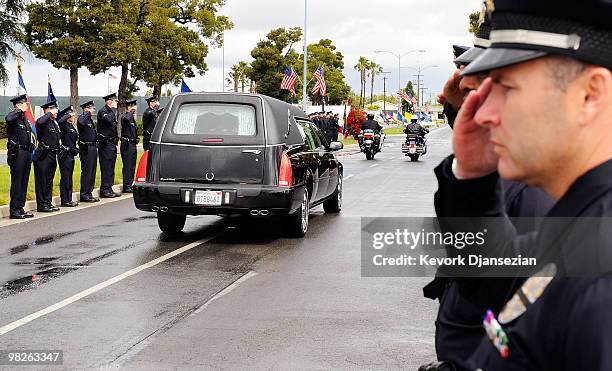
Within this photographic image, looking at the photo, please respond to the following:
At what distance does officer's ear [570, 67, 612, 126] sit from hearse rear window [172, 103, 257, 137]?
10043mm

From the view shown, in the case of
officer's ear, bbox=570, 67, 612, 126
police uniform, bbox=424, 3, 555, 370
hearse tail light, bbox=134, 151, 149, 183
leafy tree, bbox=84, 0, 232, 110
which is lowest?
hearse tail light, bbox=134, 151, 149, 183

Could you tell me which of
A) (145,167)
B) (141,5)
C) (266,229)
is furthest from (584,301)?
(141,5)

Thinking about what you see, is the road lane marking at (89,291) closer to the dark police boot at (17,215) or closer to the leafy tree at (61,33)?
the dark police boot at (17,215)

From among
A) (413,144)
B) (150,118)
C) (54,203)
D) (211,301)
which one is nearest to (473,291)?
(211,301)

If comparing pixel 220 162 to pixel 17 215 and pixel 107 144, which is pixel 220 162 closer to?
pixel 17 215

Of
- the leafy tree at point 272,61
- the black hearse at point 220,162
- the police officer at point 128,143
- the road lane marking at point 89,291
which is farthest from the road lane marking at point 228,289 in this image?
the leafy tree at point 272,61

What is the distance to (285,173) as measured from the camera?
1127 cm

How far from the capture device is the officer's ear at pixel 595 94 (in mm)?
1350

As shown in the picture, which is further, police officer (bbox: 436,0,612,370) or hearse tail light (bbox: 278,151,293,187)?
hearse tail light (bbox: 278,151,293,187)

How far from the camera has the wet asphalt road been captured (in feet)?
20.0

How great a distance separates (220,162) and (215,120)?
67 centimetres

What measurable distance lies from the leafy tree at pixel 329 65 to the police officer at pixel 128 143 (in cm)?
7225

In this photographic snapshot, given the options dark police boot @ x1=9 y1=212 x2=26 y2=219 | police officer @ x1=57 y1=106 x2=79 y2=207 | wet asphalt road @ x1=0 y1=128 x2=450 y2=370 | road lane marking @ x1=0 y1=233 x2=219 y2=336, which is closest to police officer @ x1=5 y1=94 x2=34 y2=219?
dark police boot @ x1=9 y1=212 x2=26 y2=219

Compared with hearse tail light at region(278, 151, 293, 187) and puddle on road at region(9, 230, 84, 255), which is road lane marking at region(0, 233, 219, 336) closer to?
hearse tail light at region(278, 151, 293, 187)
